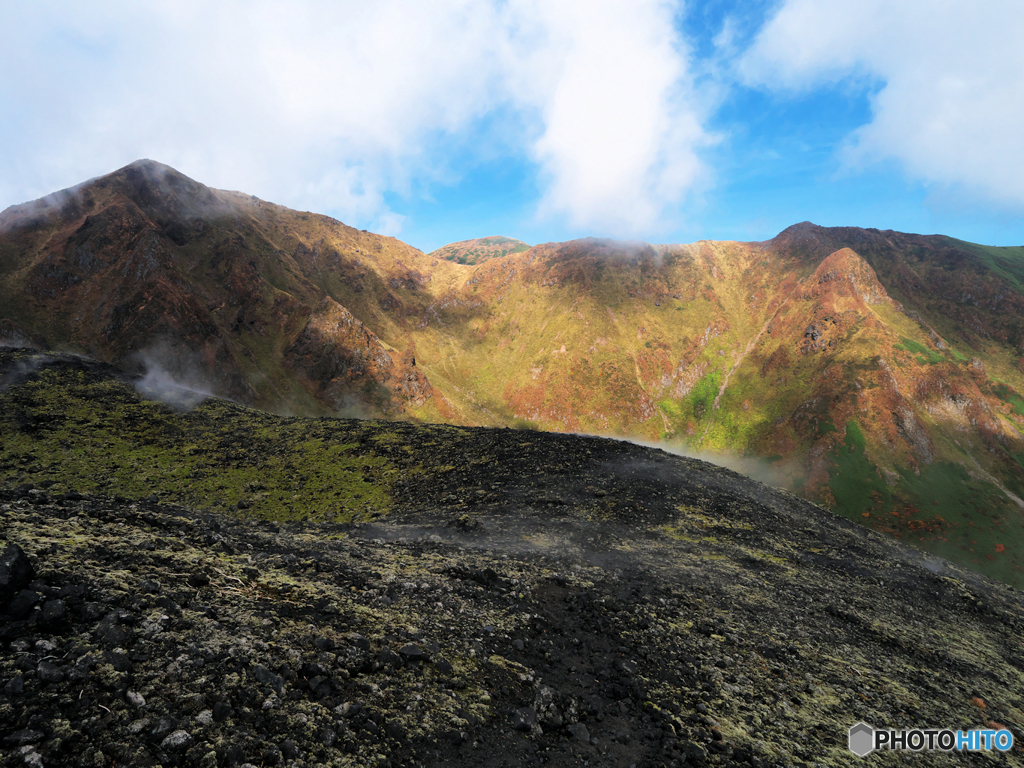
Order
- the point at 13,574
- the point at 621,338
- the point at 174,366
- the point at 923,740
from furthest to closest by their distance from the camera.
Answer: the point at 621,338 < the point at 174,366 < the point at 923,740 < the point at 13,574

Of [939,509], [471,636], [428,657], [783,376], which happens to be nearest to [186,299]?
[471,636]

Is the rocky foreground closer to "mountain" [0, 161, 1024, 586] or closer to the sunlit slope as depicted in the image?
"mountain" [0, 161, 1024, 586]

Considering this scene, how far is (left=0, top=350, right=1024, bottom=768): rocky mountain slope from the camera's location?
19.2ft

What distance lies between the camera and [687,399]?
516 feet

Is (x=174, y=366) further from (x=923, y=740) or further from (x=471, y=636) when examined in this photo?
(x=923, y=740)

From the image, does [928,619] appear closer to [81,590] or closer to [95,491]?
[81,590]

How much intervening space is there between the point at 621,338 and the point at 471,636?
560 feet

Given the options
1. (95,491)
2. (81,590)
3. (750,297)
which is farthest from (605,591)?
(750,297)

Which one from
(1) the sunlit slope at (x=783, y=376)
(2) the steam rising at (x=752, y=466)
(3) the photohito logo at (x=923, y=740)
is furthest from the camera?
(2) the steam rising at (x=752, y=466)

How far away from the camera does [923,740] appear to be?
995 cm

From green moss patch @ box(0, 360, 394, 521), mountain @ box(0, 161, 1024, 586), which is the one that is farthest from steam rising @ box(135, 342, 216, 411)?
green moss patch @ box(0, 360, 394, 521)

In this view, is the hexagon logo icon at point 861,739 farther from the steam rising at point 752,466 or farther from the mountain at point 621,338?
the mountain at point 621,338

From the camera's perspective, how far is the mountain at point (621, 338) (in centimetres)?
9969

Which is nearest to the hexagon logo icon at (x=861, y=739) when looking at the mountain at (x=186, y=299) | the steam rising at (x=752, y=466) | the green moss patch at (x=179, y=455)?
the green moss patch at (x=179, y=455)
